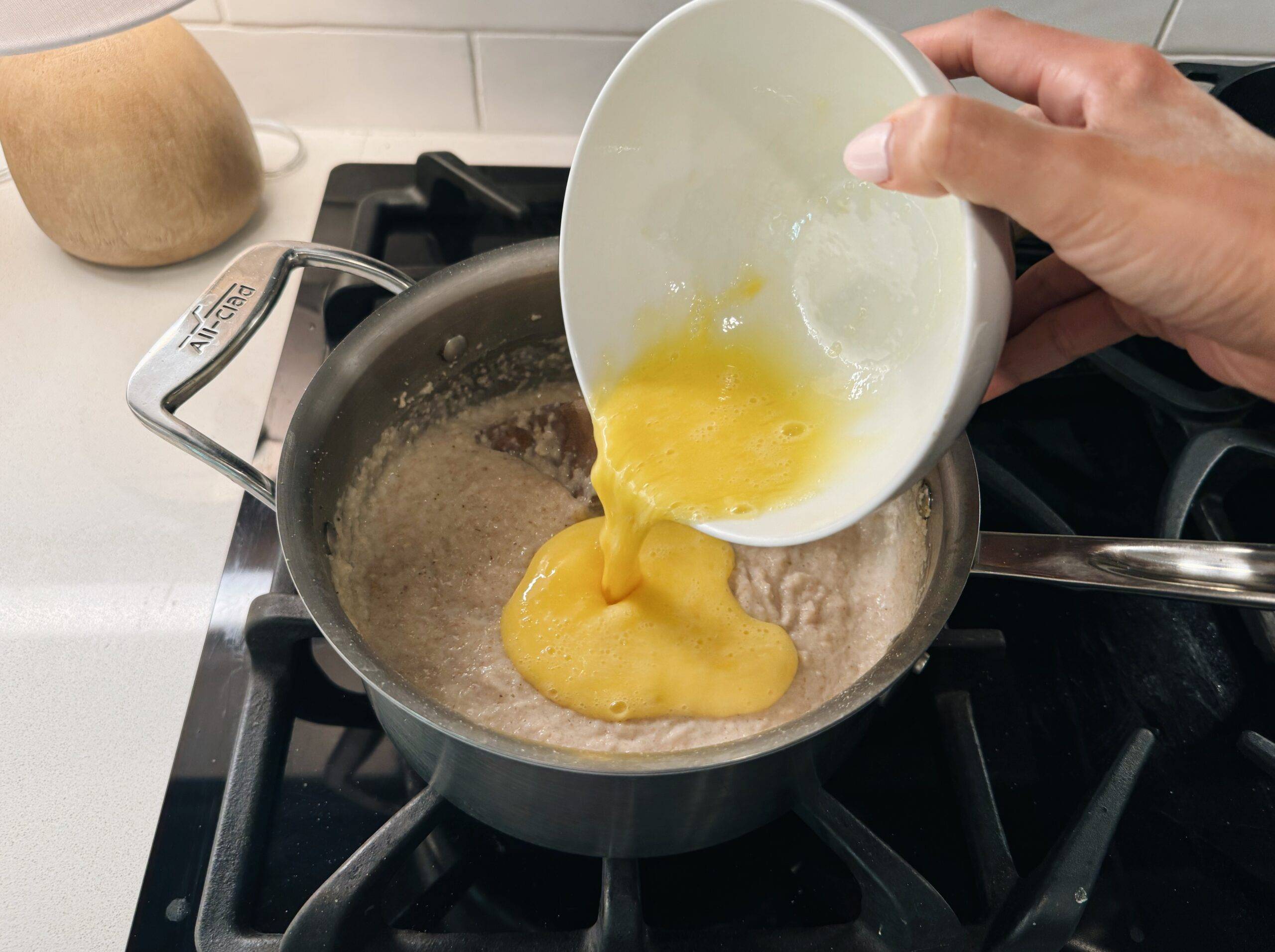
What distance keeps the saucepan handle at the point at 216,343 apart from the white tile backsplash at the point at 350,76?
0.44 meters

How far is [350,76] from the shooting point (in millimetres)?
1105

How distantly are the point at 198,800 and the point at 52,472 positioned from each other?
369 millimetres

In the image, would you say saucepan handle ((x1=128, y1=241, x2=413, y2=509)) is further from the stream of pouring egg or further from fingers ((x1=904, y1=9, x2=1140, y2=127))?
fingers ((x1=904, y1=9, x2=1140, y2=127))

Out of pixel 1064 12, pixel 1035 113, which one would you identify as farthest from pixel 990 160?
pixel 1064 12

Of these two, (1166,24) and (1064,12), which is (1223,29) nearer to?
(1166,24)

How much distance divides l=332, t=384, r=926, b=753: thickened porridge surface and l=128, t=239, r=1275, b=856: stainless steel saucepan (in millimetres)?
78

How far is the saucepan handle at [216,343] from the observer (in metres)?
0.63

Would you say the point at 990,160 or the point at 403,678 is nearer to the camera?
the point at 990,160

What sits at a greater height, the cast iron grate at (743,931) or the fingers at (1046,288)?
the fingers at (1046,288)

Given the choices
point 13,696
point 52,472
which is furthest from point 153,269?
point 13,696

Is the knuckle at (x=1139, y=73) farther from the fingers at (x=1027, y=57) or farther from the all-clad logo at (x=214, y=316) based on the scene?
the all-clad logo at (x=214, y=316)

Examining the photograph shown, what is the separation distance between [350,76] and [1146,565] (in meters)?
0.99

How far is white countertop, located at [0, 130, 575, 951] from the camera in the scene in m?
0.64

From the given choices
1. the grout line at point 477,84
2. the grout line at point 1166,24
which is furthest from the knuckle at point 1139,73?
the grout line at point 477,84
